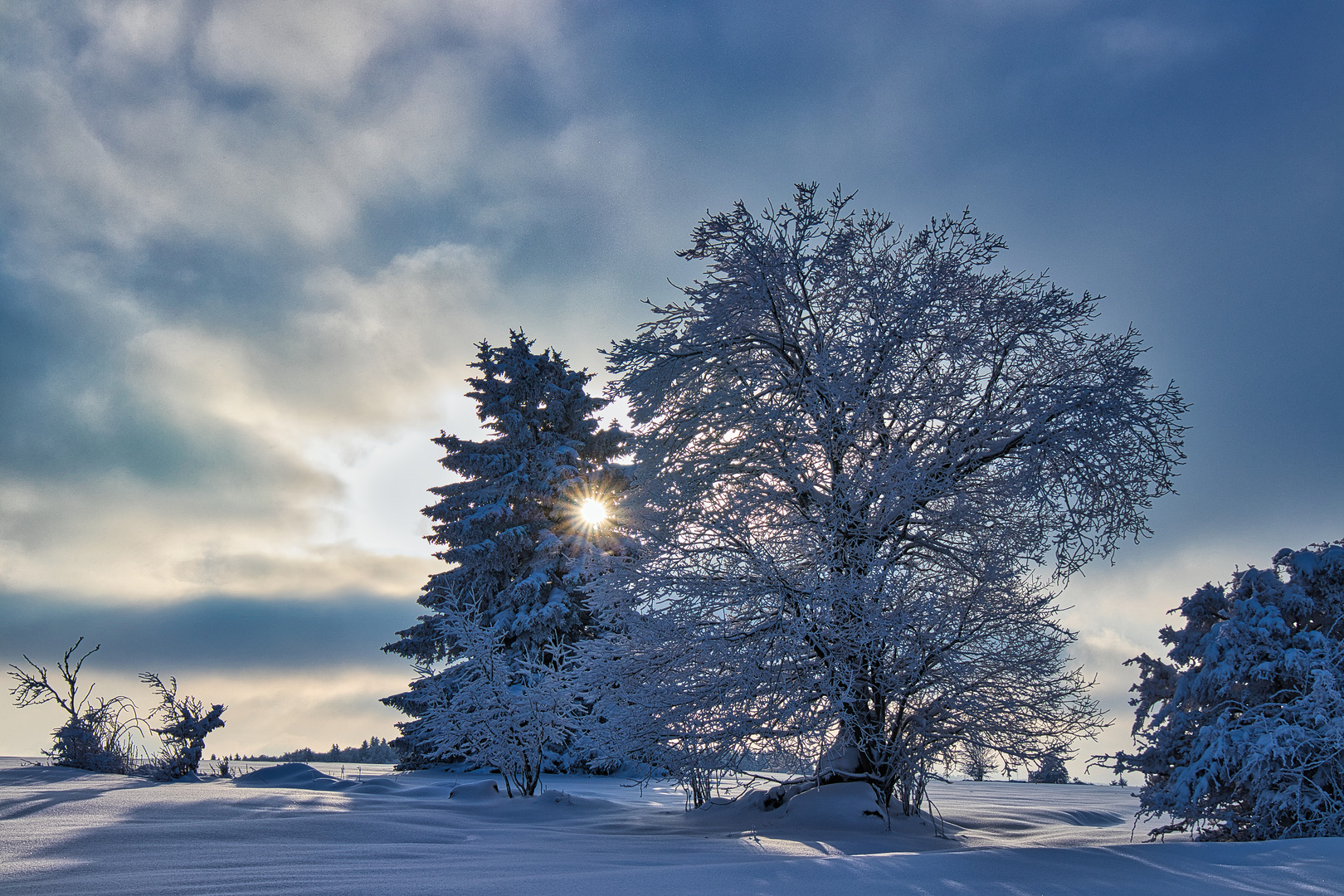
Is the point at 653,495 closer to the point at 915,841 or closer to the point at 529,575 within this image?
the point at 915,841

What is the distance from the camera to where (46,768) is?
31.5ft

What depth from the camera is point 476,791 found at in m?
9.04

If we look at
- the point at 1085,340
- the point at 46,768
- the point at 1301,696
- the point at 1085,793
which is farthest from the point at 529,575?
the point at 1301,696

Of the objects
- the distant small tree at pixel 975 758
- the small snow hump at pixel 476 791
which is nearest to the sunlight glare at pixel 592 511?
the small snow hump at pixel 476 791

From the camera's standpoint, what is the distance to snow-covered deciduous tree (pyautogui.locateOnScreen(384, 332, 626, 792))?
18.3 meters

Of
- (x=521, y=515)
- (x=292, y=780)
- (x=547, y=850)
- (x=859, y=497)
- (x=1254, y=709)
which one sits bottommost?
(x=292, y=780)

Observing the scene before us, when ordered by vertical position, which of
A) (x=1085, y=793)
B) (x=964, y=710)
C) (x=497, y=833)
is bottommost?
(x=1085, y=793)

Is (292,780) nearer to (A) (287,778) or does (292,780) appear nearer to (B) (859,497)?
(A) (287,778)

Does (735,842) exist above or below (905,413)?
below

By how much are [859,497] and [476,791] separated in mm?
5743

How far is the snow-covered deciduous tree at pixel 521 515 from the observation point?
1831 cm

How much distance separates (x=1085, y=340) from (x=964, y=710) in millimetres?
4427

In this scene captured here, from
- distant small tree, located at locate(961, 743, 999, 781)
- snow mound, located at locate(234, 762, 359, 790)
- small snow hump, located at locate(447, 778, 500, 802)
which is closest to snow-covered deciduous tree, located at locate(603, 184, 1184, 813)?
distant small tree, located at locate(961, 743, 999, 781)

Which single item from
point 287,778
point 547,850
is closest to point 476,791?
point 287,778
